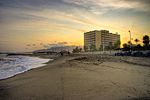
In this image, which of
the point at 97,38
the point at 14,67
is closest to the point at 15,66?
the point at 14,67

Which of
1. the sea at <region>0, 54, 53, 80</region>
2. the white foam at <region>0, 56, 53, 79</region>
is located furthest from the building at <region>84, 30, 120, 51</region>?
the white foam at <region>0, 56, 53, 79</region>

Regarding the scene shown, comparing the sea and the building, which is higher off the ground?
the building

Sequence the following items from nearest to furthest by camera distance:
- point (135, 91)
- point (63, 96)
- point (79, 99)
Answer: point (79, 99)
point (63, 96)
point (135, 91)

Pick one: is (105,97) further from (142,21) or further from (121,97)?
(142,21)

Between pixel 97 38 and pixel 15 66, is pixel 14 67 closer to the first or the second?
pixel 15 66

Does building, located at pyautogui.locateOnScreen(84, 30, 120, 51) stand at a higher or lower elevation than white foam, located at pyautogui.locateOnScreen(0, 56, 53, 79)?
higher

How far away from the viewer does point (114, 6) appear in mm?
7859

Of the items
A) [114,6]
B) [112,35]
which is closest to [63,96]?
[114,6]

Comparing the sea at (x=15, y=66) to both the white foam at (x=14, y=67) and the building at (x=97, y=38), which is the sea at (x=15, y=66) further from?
the building at (x=97, y=38)

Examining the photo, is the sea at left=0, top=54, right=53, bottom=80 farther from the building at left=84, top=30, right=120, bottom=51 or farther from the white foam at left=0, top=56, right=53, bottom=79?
the building at left=84, top=30, right=120, bottom=51

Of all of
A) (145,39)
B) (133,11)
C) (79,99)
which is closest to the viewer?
(79,99)

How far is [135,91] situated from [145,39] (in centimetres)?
4667

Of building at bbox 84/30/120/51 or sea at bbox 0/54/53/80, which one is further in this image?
building at bbox 84/30/120/51

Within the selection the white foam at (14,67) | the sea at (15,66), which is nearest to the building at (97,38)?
the sea at (15,66)
